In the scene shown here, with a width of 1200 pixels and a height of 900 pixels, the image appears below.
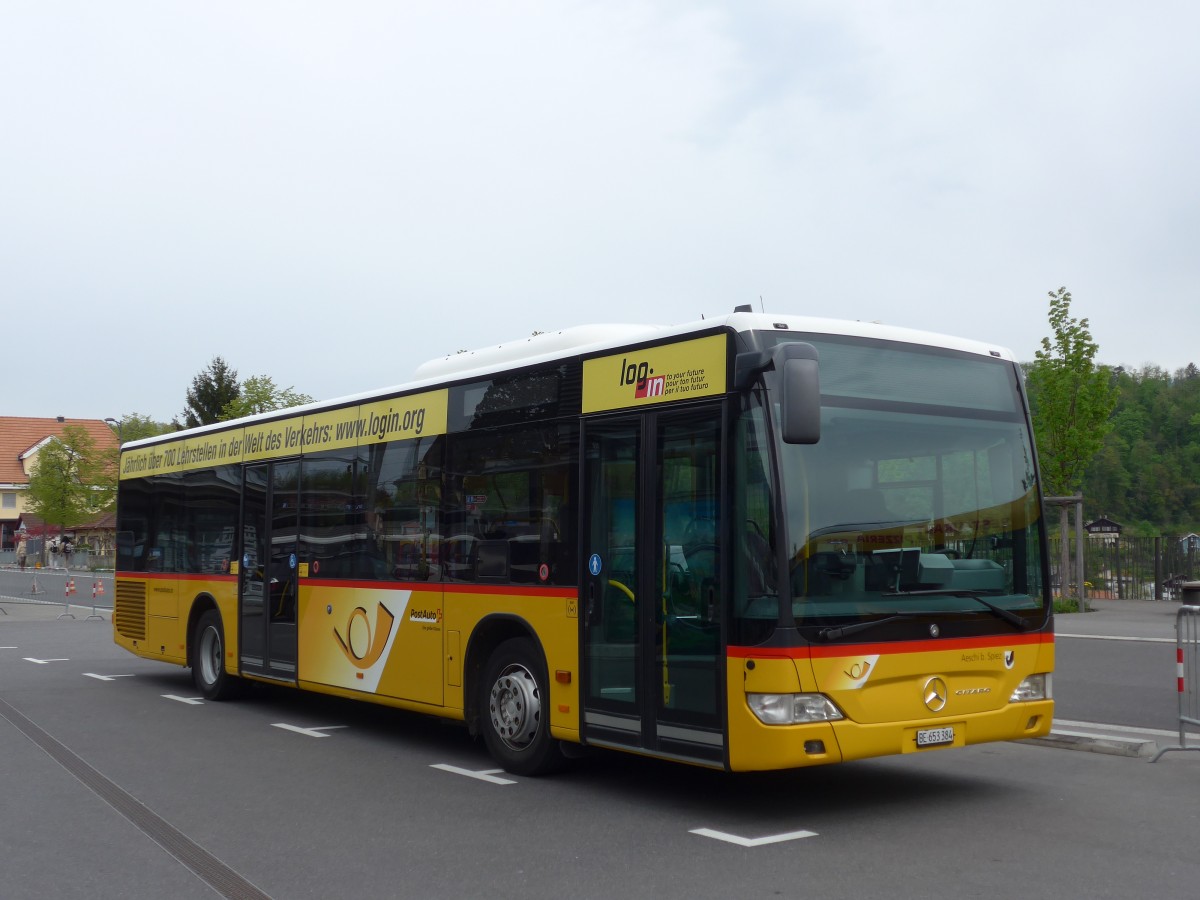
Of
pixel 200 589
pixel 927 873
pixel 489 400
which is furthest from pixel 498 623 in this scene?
pixel 200 589

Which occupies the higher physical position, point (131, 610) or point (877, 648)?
point (877, 648)

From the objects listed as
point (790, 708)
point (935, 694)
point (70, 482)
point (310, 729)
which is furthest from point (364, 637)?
point (70, 482)

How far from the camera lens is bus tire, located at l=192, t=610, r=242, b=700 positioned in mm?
14047

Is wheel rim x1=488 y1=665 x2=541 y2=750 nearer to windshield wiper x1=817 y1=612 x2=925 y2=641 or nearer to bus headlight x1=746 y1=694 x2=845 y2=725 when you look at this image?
bus headlight x1=746 y1=694 x2=845 y2=725

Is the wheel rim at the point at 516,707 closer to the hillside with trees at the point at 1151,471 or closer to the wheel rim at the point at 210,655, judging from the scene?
the wheel rim at the point at 210,655

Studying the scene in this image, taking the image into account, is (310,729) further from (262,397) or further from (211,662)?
(262,397)

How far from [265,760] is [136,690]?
5.96 meters

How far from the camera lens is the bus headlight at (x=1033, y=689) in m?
7.95

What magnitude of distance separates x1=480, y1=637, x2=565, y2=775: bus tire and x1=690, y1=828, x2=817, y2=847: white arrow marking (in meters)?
1.86

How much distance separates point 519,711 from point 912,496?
3.28 metres

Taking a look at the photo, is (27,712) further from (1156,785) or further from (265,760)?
(1156,785)

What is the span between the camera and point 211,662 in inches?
566

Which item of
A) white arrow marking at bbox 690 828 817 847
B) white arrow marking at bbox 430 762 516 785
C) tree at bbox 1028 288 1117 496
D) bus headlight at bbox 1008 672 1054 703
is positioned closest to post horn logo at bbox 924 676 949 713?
bus headlight at bbox 1008 672 1054 703

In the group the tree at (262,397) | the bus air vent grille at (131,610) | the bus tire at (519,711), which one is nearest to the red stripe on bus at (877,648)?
the bus tire at (519,711)
